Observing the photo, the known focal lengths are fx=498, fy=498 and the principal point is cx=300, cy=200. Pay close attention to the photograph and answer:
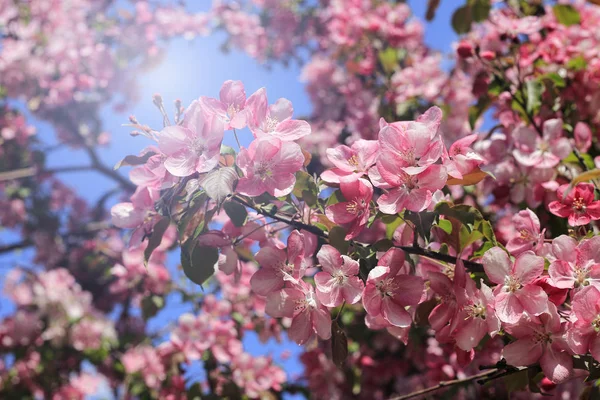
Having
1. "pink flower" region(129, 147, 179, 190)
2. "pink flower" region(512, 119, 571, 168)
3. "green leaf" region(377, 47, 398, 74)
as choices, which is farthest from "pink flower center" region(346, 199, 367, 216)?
"green leaf" region(377, 47, 398, 74)

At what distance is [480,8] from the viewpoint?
175cm

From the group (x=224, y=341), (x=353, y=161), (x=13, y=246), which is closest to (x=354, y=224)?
(x=353, y=161)

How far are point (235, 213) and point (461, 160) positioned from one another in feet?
1.30

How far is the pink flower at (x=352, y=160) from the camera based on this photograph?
856 mm

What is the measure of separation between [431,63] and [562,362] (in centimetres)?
198

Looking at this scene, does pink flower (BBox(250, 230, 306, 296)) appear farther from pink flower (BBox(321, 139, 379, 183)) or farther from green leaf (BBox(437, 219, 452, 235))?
green leaf (BBox(437, 219, 452, 235))

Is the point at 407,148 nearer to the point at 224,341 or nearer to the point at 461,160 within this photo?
the point at 461,160

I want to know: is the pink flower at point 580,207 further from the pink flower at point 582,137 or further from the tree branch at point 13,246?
the tree branch at point 13,246

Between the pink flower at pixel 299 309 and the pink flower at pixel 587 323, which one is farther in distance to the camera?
the pink flower at pixel 299 309

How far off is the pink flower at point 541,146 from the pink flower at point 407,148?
553 mm

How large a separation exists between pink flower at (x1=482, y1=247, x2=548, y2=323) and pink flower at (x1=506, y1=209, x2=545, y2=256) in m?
0.15

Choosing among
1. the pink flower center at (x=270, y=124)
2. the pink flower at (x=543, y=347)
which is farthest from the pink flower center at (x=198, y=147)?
the pink flower at (x=543, y=347)

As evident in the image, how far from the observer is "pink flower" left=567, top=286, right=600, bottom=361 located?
0.70 meters

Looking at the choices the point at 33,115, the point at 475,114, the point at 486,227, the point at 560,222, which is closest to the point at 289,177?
the point at 486,227
